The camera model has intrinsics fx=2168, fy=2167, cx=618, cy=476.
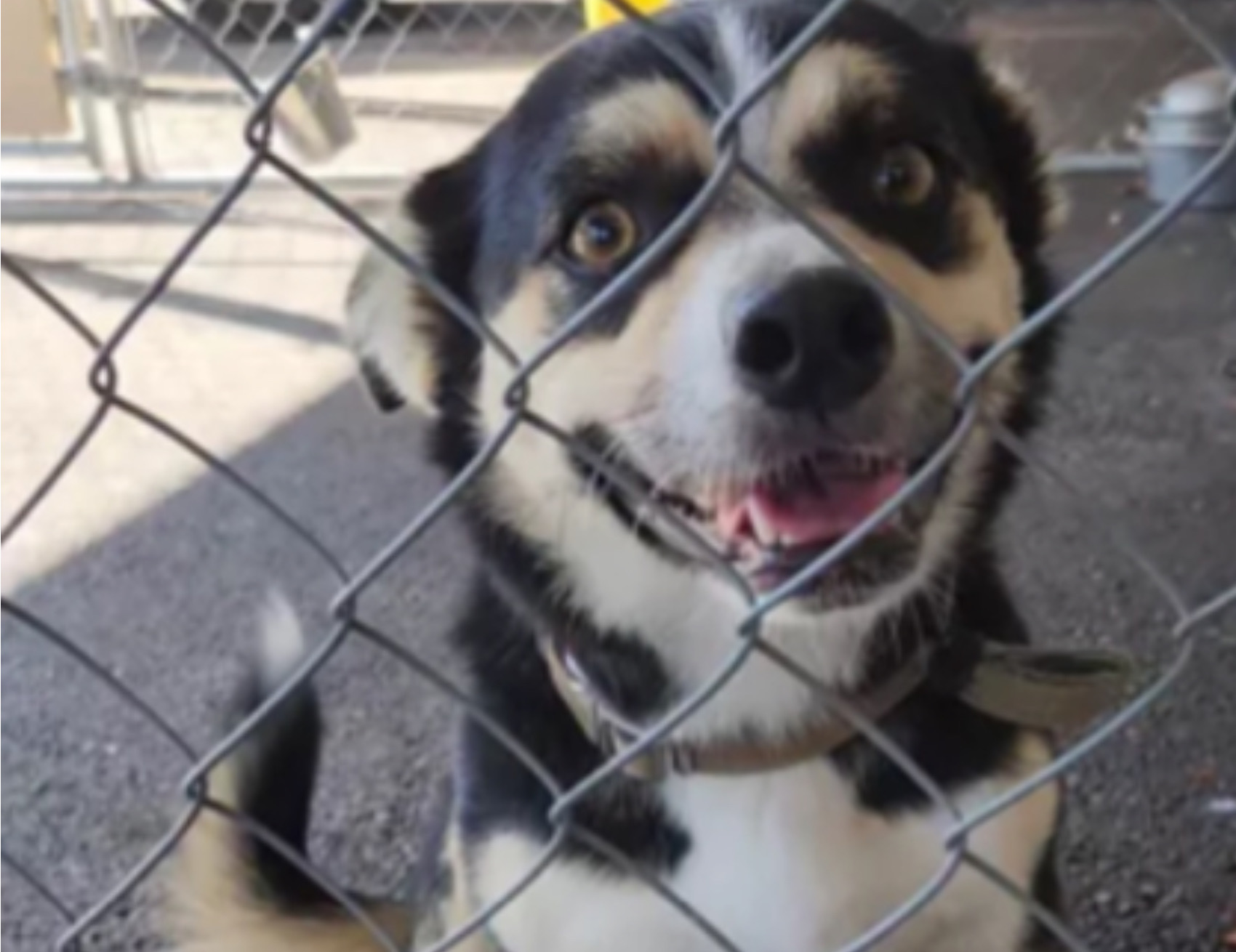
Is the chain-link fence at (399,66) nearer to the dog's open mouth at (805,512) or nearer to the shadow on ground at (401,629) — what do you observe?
the shadow on ground at (401,629)

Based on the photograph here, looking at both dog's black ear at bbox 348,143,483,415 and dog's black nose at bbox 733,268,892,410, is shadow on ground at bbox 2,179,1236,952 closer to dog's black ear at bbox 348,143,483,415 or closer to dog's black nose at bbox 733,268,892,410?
dog's black nose at bbox 733,268,892,410

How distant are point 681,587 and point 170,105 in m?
4.26

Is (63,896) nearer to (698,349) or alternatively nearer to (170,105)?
(698,349)

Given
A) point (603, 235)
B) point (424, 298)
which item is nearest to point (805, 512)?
point (603, 235)

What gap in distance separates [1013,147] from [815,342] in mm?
583

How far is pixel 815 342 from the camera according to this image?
1.23 m

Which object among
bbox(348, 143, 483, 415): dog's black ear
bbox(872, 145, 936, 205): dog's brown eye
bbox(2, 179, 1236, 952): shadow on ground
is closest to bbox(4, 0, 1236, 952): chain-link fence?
bbox(872, 145, 936, 205): dog's brown eye

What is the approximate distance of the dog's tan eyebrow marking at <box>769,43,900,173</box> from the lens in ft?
4.93

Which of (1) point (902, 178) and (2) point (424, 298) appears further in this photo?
(2) point (424, 298)

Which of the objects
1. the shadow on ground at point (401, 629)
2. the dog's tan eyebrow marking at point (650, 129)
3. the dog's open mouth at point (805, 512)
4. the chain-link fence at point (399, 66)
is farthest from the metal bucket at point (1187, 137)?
the dog's open mouth at point (805, 512)

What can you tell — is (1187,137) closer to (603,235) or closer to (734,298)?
(603,235)

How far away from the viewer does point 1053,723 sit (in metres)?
1.54

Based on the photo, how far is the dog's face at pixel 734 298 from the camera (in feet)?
4.32

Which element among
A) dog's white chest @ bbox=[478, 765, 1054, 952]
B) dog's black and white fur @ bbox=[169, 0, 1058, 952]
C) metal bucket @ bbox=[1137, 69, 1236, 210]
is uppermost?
dog's black and white fur @ bbox=[169, 0, 1058, 952]
